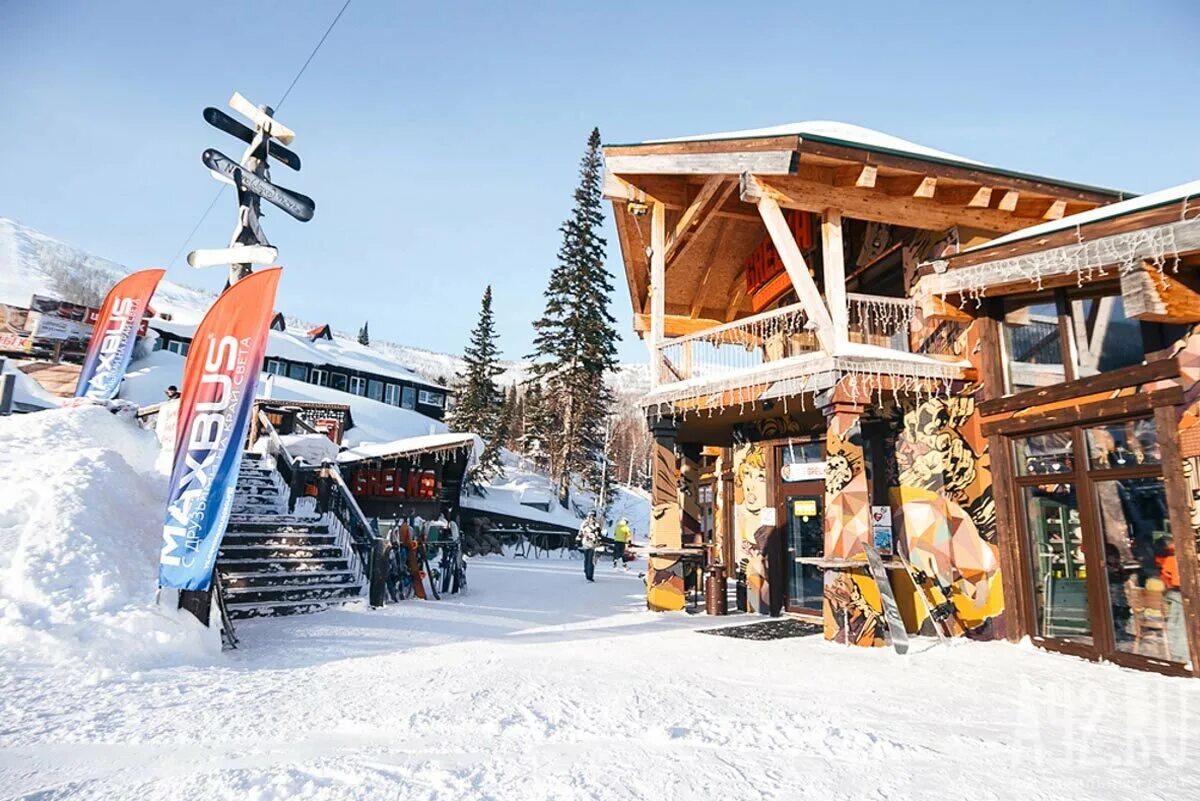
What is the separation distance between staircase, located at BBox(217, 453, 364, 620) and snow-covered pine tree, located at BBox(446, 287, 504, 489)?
27.0m

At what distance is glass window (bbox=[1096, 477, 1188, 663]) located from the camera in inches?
252

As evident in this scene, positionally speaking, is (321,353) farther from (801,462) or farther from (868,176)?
(868,176)

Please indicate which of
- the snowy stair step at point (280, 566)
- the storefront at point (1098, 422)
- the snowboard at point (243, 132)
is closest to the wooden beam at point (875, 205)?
the storefront at point (1098, 422)

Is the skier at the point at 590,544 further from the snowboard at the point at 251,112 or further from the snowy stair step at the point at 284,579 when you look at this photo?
the snowboard at the point at 251,112

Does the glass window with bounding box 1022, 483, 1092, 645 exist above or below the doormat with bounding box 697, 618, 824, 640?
above

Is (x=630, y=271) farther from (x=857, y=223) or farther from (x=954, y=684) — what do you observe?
(x=954, y=684)

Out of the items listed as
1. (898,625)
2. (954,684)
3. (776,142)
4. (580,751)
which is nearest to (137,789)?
(580,751)

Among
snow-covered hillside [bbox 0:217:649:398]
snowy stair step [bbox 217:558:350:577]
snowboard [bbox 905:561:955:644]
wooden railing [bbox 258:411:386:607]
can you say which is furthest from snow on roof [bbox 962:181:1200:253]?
snow-covered hillside [bbox 0:217:649:398]

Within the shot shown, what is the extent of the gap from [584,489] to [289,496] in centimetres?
3097

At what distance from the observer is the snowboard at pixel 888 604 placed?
770 cm

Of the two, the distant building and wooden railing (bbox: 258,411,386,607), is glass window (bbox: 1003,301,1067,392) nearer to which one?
wooden railing (bbox: 258,411,386,607)

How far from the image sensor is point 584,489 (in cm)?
4400

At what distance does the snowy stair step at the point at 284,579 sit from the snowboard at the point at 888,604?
28.4 feet

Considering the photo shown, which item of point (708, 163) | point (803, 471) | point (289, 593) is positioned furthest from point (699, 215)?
point (289, 593)
